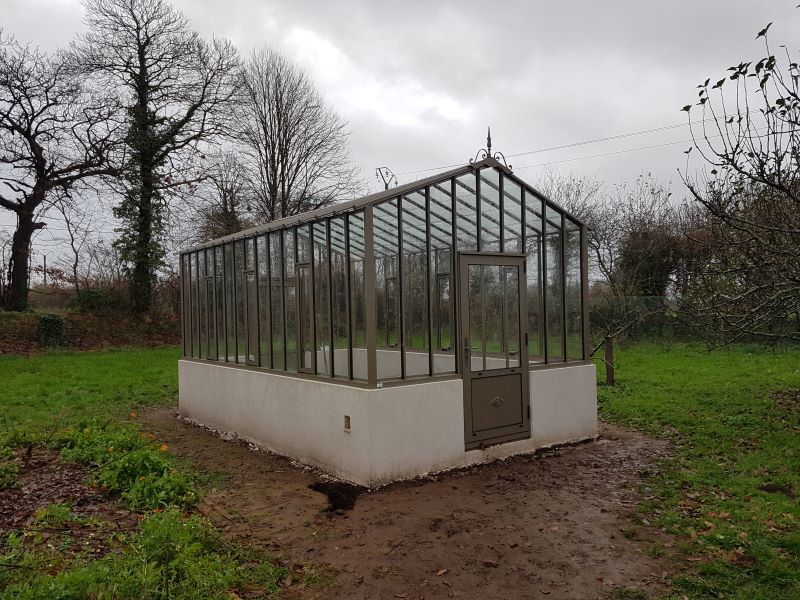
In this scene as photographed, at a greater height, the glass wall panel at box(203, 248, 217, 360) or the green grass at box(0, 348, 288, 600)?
the glass wall panel at box(203, 248, 217, 360)

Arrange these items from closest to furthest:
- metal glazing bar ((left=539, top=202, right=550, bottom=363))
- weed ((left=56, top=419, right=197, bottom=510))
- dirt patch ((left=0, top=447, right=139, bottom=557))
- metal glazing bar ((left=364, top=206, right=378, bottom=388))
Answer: dirt patch ((left=0, top=447, right=139, bottom=557)) → weed ((left=56, top=419, right=197, bottom=510)) → metal glazing bar ((left=364, top=206, right=378, bottom=388)) → metal glazing bar ((left=539, top=202, right=550, bottom=363))

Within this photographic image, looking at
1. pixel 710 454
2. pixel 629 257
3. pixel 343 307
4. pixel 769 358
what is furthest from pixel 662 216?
pixel 343 307

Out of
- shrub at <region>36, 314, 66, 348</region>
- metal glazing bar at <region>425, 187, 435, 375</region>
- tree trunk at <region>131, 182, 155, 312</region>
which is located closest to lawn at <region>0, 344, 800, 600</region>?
shrub at <region>36, 314, 66, 348</region>

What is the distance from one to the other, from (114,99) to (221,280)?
43.9ft

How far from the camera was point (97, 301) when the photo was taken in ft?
68.6

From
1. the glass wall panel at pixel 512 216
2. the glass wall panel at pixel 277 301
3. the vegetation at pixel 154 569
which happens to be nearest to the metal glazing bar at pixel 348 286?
the glass wall panel at pixel 277 301

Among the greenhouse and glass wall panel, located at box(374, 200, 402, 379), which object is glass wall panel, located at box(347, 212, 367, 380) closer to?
the greenhouse

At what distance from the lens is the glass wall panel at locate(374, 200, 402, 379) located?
6.81 meters

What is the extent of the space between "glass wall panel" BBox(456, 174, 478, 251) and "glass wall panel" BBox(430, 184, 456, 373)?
0.48 feet

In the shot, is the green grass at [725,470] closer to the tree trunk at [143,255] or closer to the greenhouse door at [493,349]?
the greenhouse door at [493,349]

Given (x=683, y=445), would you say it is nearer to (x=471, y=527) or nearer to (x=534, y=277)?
(x=534, y=277)

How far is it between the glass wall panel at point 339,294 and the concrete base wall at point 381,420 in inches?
14.6

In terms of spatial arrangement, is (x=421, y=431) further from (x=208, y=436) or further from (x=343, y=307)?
(x=208, y=436)

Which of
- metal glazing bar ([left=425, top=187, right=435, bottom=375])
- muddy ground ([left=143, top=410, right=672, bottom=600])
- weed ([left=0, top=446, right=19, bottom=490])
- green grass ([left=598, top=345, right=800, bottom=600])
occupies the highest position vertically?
metal glazing bar ([left=425, top=187, right=435, bottom=375])
